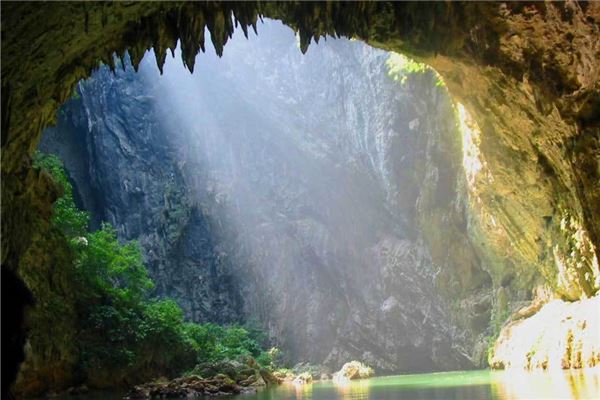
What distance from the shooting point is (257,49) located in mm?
37469

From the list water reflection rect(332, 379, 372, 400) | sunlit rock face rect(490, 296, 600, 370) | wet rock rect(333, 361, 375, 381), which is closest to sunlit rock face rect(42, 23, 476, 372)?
wet rock rect(333, 361, 375, 381)

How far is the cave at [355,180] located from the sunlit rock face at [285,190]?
13cm

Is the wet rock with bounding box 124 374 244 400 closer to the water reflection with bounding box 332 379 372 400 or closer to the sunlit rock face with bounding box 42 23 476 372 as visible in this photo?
the water reflection with bounding box 332 379 372 400

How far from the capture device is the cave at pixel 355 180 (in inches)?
260

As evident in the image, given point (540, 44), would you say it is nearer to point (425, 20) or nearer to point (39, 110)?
point (425, 20)

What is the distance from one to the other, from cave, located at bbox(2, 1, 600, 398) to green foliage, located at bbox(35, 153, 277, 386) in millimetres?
729

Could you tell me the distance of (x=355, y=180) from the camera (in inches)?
1428

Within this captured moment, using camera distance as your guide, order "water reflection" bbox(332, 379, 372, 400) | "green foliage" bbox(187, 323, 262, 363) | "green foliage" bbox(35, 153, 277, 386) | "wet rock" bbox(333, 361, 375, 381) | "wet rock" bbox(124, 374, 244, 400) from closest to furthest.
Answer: "water reflection" bbox(332, 379, 372, 400) → "wet rock" bbox(124, 374, 244, 400) → "green foliage" bbox(35, 153, 277, 386) → "green foliage" bbox(187, 323, 262, 363) → "wet rock" bbox(333, 361, 375, 381)

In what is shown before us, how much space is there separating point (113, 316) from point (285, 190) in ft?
70.0

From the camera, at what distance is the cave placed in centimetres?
661

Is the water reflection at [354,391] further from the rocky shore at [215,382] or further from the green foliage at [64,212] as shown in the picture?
the green foliage at [64,212]

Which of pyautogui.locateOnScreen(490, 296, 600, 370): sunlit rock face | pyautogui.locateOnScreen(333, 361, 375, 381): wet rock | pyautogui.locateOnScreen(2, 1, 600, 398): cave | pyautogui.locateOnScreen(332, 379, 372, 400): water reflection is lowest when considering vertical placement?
pyautogui.locateOnScreen(333, 361, 375, 381): wet rock

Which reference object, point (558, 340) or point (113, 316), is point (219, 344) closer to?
point (113, 316)

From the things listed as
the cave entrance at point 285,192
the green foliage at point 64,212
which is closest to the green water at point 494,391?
the green foliage at point 64,212
